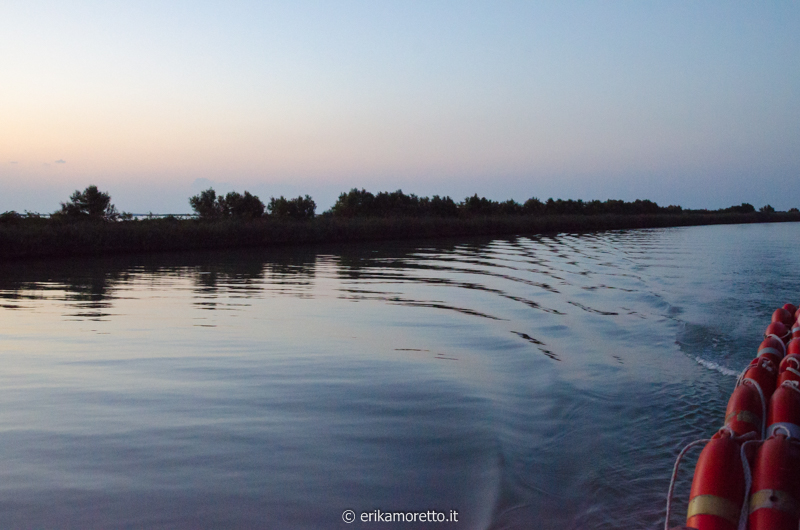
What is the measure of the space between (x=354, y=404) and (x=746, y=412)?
309 centimetres

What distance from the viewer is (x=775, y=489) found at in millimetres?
2607

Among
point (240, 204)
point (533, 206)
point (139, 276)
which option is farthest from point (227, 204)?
point (533, 206)

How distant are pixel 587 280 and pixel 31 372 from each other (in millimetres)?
13125

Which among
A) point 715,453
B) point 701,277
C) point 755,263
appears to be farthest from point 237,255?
point 715,453

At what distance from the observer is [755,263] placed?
20.4 metres

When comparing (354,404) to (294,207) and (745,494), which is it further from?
(294,207)

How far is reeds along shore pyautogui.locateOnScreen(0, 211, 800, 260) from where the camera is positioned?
73.8 ft

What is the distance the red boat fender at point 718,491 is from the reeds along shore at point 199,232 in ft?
78.5

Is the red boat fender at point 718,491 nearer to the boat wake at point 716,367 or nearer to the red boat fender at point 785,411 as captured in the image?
the red boat fender at point 785,411

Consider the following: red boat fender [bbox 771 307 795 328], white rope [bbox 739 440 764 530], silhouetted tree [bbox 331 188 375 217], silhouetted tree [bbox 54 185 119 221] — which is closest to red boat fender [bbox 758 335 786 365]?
red boat fender [bbox 771 307 795 328]

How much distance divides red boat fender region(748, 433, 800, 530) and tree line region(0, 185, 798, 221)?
1145 inches

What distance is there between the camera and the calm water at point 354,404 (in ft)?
11.8

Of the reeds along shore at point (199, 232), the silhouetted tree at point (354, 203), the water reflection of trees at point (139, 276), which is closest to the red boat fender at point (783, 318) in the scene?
the water reflection of trees at point (139, 276)

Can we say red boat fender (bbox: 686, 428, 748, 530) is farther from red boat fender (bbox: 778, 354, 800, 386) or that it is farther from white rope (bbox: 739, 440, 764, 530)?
red boat fender (bbox: 778, 354, 800, 386)
